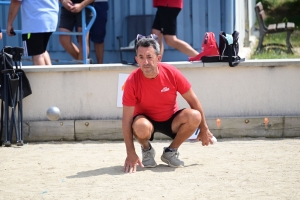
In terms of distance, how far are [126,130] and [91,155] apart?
1103mm

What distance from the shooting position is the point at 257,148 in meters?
7.19

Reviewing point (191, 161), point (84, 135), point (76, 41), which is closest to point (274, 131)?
point (191, 161)

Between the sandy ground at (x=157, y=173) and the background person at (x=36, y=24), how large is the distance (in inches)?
49.7

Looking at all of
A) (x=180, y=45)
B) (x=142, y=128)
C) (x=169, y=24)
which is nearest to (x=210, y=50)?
(x=180, y=45)

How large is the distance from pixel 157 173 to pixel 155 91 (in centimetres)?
74

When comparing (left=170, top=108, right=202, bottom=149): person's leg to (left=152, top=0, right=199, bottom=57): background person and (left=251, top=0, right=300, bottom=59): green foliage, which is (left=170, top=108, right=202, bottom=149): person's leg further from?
(left=251, top=0, right=300, bottom=59): green foliage

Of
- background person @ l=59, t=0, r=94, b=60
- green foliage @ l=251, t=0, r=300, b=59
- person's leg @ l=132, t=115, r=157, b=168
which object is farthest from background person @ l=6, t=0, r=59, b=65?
green foliage @ l=251, t=0, r=300, b=59

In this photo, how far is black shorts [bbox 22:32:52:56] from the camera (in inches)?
324

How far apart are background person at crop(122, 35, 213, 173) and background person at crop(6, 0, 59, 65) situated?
2.49m

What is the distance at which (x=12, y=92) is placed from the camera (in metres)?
7.77

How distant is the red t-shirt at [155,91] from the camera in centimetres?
604

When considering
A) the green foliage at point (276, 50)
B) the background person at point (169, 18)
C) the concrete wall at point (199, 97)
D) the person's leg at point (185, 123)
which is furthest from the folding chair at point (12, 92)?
the green foliage at point (276, 50)

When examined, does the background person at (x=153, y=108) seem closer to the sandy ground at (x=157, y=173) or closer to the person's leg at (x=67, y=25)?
the sandy ground at (x=157, y=173)

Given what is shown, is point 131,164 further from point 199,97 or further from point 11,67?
Result: point 11,67
